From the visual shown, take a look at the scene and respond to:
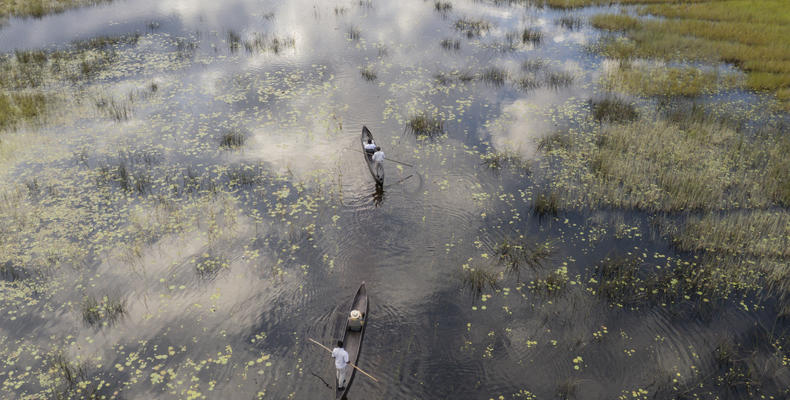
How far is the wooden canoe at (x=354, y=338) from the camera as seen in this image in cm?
1015

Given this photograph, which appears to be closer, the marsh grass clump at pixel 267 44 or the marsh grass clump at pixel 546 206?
the marsh grass clump at pixel 546 206

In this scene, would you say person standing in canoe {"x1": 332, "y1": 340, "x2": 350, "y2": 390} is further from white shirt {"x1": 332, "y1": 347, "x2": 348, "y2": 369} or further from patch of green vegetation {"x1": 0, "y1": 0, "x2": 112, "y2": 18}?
patch of green vegetation {"x1": 0, "y1": 0, "x2": 112, "y2": 18}

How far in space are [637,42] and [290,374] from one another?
91.2 ft

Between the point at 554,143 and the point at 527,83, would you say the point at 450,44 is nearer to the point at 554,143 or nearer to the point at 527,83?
the point at 527,83

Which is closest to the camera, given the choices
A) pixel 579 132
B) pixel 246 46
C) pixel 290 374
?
pixel 290 374

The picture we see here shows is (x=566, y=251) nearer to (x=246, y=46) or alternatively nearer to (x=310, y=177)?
(x=310, y=177)

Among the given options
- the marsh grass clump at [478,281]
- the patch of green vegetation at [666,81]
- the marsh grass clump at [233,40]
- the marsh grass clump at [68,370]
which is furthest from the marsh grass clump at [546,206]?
the marsh grass clump at [233,40]

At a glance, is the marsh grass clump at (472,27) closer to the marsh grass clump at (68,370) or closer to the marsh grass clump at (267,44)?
the marsh grass clump at (267,44)

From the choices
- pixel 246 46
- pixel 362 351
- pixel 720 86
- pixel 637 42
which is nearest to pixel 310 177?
pixel 362 351

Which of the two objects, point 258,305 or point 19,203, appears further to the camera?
point 19,203

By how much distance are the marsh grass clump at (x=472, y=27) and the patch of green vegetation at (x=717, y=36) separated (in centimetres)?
734

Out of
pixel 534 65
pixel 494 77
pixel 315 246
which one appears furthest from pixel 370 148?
pixel 534 65

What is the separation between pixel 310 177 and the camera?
17094 millimetres

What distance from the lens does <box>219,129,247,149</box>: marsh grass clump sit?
18.7m
